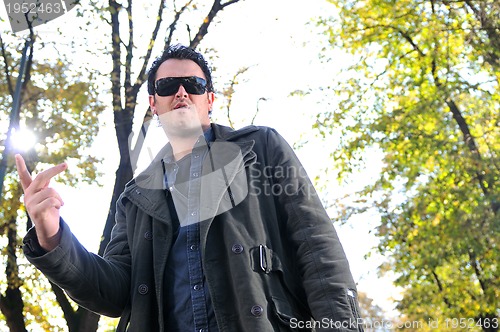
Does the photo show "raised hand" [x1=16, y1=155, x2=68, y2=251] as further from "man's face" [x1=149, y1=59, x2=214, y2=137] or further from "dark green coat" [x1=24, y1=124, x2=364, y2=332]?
"man's face" [x1=149, y1=59, x2=214, y2=137]

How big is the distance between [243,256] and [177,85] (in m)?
1.00

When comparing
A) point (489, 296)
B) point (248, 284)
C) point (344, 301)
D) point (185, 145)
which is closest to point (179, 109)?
point (185, 145)

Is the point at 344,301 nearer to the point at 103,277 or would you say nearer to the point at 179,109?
the point at 103,277

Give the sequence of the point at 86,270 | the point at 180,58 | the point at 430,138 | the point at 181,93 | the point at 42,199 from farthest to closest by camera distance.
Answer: the point at 430,138, the point at 180,58, the point at 181,93, the point at 86,270, the point at 42,199

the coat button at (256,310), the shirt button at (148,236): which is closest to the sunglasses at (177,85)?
the shirt button at (148,236)

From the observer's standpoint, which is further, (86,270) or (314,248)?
(86,270)

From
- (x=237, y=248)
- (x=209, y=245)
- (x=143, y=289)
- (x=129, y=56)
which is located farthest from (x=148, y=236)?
(x=129, y=56)

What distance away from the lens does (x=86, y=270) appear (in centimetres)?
265

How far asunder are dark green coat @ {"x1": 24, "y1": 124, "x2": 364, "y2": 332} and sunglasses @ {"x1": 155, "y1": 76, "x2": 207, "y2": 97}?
1.03 ft

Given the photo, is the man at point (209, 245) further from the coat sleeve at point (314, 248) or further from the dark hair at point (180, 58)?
the dark hair at point (180, 58)

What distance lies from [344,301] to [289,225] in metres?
0.39

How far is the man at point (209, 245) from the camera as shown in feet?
7.97

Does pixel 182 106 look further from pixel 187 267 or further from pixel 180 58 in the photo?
pixel 187 267

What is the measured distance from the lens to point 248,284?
95.8 inches
